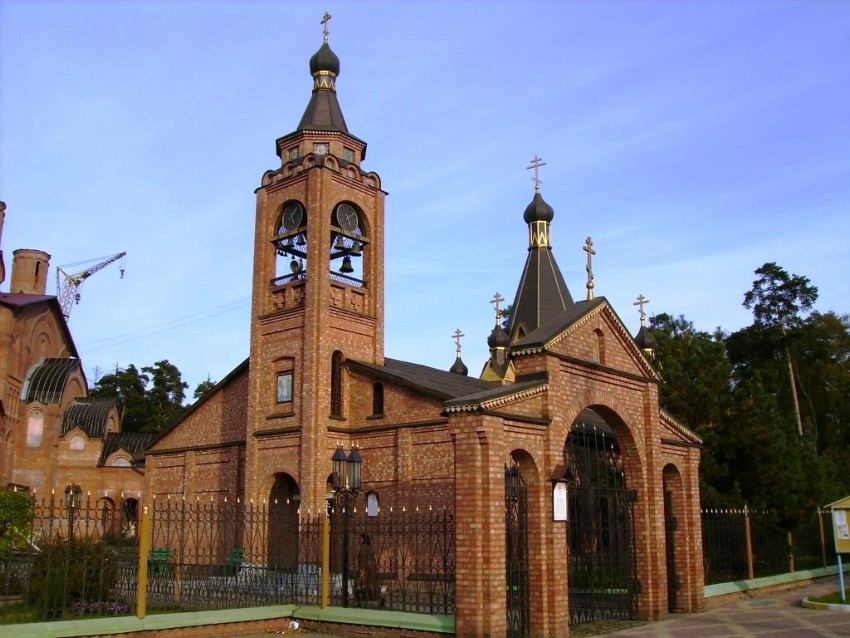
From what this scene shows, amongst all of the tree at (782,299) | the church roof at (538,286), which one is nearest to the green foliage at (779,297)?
the tree at (782,299)

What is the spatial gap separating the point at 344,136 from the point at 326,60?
10.4 ft

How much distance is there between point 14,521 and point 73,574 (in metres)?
3.48

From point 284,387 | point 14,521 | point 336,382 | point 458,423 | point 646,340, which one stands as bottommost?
point 14,521

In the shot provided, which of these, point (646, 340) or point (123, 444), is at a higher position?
point (646, 340)

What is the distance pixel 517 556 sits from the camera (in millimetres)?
11797

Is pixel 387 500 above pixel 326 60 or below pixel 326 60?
below

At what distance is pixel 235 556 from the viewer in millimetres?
20766

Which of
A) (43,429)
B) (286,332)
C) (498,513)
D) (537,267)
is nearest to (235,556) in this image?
(286,332)

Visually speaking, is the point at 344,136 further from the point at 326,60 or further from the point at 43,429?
the point at 43,429

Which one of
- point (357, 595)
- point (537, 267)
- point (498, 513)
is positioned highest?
point (537, 267)

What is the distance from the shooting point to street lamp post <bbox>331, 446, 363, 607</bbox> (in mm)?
13410

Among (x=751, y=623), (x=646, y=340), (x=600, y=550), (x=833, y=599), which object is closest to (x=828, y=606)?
(x=833, y=599)

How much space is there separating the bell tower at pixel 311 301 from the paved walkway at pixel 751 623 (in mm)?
10064

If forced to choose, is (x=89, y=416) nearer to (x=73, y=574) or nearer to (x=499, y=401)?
(x=73, y=574)
